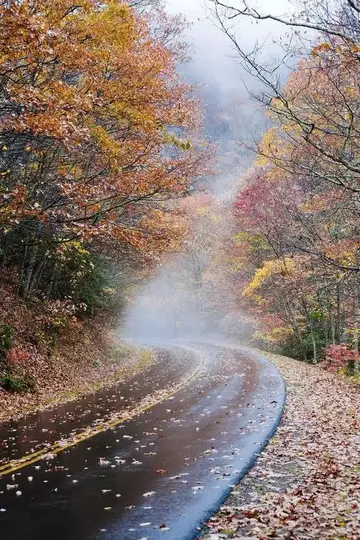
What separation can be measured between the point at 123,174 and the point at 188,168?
7.53 feet

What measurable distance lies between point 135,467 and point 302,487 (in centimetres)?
273

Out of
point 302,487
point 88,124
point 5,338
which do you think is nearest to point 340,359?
point 5,338

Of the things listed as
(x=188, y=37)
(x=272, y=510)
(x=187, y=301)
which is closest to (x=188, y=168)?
(x=188, y=37)

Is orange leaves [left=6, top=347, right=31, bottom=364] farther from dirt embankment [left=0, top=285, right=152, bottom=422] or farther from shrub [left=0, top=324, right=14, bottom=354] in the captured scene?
shrub [left=0, top=324, right=14, bottom=354]

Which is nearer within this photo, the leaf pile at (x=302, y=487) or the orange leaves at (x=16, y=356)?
the leaf pile at (x=302, y=487)

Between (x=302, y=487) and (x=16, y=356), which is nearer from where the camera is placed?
(x=302, y=487)

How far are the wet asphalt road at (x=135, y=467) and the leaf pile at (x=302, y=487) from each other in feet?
1.03

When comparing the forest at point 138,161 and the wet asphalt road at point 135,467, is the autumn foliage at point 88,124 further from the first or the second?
the wet asphalt road at point 135,467

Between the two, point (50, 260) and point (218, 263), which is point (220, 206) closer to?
point (218, 263)

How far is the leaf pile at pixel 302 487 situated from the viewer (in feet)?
18.8

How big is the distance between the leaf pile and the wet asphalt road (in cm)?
32

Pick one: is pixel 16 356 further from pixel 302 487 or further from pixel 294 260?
pixel 294 260

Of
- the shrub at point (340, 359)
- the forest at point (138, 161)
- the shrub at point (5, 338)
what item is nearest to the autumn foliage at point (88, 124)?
the forest at point (138, 161)

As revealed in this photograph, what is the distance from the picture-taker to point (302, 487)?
7.16m
